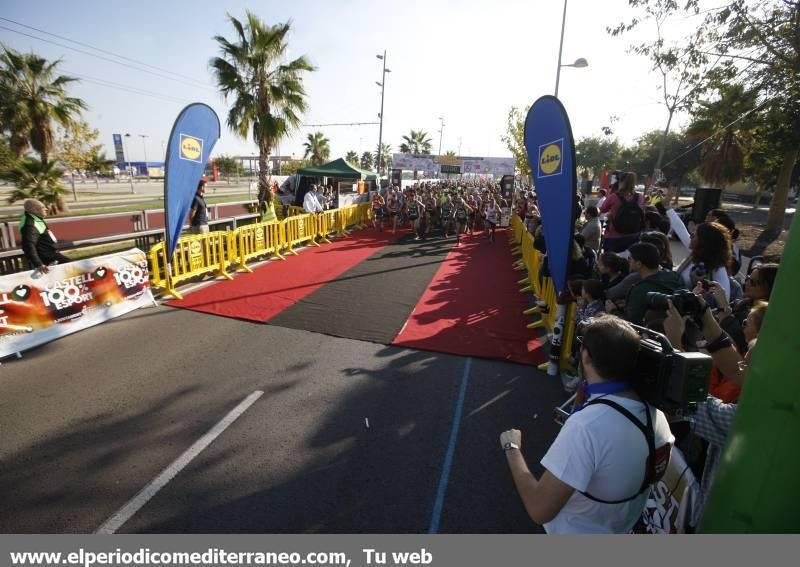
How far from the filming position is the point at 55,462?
3.43 meters

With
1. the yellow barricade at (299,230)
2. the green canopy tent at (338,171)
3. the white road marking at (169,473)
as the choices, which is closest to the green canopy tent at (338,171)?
the green canopy tent at (338,171)

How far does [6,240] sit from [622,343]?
12929 mm

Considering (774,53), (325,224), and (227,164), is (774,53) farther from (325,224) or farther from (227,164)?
(227,164)

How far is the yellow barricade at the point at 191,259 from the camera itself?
7.78 meters

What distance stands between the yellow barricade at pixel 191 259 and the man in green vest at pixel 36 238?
1.52m

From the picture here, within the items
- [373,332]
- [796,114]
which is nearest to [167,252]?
[373,332]

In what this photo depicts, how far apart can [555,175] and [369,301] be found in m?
4.40

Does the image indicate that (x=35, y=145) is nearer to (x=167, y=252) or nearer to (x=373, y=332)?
(x=167, y=252)

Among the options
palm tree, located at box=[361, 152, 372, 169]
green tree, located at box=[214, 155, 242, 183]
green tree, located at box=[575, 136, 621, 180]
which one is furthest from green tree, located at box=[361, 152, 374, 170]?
green tree, located at box=[575, 136, 621, 180]

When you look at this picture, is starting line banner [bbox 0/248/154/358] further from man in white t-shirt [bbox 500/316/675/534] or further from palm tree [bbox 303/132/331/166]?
palm tree [bbox 303/132/331/166]

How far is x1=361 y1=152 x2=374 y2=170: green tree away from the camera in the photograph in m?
79.6

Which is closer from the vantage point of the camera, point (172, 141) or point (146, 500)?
point (146, 500)

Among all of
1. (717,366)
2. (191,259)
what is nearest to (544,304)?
(717,366)

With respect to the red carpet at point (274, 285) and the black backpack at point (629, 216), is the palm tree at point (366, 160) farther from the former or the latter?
the black backpack at point (629, 216)
